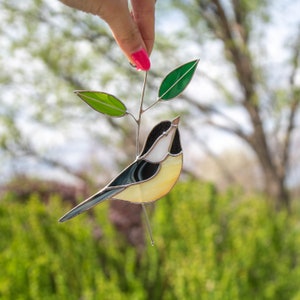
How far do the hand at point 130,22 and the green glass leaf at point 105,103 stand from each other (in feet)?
0.27

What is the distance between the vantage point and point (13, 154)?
5457 mm

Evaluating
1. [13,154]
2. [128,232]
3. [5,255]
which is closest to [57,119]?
[13,154]

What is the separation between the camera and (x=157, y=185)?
36.7 inches

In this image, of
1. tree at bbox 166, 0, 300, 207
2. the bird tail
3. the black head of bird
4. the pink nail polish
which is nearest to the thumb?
the pink nail polish

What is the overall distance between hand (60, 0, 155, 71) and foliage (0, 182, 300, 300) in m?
1.10

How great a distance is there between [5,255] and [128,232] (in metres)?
2.09

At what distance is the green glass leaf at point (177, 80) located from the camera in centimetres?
92

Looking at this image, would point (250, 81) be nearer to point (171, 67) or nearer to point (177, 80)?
point (171, 67)

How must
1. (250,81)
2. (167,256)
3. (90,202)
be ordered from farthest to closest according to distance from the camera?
(250,81) < (167,256) < (90,202)

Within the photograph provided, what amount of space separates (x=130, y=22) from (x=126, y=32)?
0.8 inches

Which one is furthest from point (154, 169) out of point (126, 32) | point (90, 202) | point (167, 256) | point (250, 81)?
point (250, 81)

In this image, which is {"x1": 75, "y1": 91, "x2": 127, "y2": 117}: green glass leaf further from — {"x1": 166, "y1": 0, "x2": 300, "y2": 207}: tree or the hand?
{"x1": 166, "y1": 0, "x2": 300, "y2": 207}: tree

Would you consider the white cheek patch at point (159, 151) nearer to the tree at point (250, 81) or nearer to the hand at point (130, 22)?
the hand at point (130, 22)

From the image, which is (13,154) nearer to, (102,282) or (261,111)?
(261,111)
